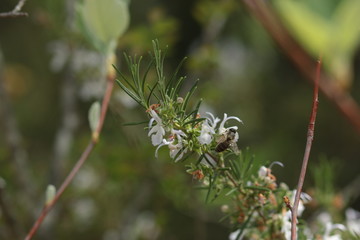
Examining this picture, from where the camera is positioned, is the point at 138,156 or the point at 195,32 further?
the point at 195,32

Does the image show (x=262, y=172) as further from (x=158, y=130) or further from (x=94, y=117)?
(x=94, y=117)

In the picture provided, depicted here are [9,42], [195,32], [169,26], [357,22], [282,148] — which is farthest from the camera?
[9,42]

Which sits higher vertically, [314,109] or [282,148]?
[314,109]

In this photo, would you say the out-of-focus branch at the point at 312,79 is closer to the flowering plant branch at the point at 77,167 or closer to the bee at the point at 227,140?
the bee at the point at 227,140

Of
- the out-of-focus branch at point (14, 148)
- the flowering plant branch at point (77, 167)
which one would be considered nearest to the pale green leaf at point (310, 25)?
the flowering plant branch at point (77, 167)

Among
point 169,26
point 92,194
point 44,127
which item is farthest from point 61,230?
point 44,127

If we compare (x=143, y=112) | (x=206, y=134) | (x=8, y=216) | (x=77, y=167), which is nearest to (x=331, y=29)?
(x=206, y=134)

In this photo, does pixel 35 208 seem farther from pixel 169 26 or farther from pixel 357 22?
pixel 357 22
